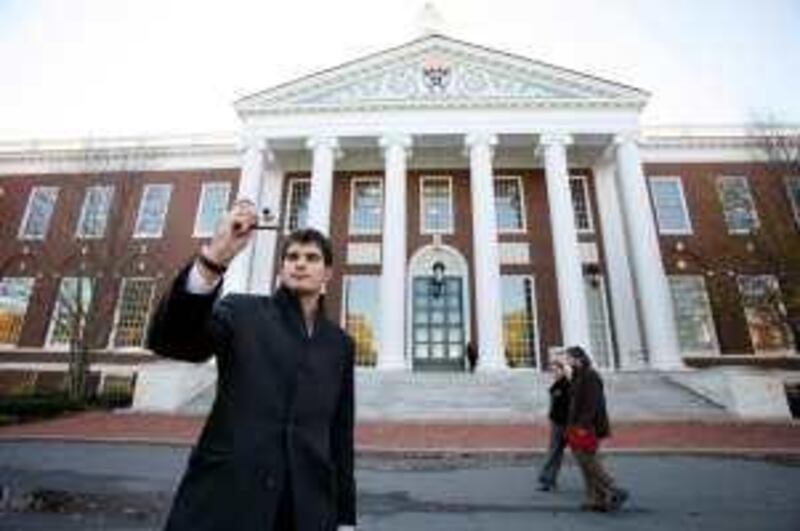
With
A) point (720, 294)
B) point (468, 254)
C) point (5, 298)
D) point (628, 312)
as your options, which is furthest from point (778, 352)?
point (5, 298)

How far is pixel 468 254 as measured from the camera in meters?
25.8

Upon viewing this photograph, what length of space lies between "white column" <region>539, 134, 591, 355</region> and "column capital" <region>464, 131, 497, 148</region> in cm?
196

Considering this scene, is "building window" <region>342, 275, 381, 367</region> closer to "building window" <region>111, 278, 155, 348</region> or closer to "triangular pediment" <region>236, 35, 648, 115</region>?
"triangular pediment" <region>236, 35, 648, 115</region>

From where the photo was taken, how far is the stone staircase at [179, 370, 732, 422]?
1572cm

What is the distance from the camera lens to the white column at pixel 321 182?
22719 mm

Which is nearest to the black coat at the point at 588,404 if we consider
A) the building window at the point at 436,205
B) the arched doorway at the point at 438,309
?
the arched doorway at the point at 438,309

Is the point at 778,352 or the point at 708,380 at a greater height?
the point at 778,352

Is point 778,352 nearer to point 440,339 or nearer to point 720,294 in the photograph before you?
point 720,294

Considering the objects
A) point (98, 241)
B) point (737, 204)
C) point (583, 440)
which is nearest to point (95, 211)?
point (98, 241)

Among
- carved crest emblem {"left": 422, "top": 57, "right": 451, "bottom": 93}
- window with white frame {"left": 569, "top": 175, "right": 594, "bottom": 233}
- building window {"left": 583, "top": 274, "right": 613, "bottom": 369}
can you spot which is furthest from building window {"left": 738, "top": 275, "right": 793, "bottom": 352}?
carved crest emblem {"left": 422, "top": 57, "right": 451, "bottom": 93}

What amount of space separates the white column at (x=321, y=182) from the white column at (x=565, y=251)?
8533mm

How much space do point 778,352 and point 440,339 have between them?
1353 cm

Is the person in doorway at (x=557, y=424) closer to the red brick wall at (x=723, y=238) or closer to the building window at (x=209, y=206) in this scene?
the red brick wall at (x=723, y=238)

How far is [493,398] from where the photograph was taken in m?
17.1
